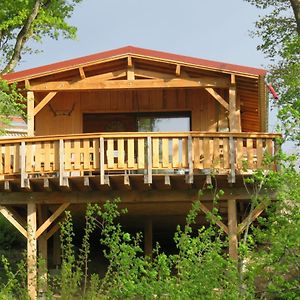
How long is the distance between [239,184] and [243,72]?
2662mm

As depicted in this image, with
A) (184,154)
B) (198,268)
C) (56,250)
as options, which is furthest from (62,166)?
(198,268)

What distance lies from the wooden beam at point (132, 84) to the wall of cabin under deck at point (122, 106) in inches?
51.5

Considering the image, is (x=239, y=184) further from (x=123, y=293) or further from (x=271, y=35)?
(x=271, y=35)

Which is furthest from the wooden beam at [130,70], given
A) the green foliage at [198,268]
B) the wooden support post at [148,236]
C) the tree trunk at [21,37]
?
the tree trunk at [21,37]

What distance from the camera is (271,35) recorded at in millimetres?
25656

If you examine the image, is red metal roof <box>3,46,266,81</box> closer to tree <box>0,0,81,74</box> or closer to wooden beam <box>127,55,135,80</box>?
wooden beam <box>127,55,135,80</box>

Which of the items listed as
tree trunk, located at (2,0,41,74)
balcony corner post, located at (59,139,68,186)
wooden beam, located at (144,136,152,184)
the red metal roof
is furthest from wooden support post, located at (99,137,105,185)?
tree trunk, located at (2,0,41,74)

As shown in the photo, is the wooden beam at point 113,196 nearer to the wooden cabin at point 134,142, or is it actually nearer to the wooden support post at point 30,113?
the wooden cabin at point 134,142

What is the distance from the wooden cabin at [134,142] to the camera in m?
14.9

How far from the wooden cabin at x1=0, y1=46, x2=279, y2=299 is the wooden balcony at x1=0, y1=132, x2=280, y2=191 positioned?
0.02 metres

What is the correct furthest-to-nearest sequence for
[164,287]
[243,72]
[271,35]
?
[271,35] → [243,72] → [164,287]

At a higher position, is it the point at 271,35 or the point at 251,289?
the point at 271,35

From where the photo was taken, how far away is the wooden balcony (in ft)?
48.5

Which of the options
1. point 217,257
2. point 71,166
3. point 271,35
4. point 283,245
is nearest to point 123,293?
point 217,257
